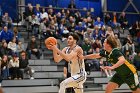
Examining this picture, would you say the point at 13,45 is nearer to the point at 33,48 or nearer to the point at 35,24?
the point at 33,48

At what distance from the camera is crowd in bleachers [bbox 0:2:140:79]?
47.6ft

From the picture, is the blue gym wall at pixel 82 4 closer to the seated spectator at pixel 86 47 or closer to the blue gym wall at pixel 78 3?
the blue gym wall at pixel 78 3

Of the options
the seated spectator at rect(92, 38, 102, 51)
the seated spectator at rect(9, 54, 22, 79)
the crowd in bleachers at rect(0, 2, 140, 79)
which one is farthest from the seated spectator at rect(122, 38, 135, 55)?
the seated spectator at rect(9, 54, 22, 79)

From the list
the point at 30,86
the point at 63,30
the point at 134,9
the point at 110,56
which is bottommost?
the point at 30,86

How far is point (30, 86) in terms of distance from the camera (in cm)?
1422

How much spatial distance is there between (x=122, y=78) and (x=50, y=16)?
11346 millimetres

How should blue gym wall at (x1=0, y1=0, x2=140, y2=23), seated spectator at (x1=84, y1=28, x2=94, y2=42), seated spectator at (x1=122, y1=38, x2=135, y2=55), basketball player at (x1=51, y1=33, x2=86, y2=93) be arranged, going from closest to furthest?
basketball player at (x1=51, y1=33, x2=86, y2=93)
seated spectator at (x1=84, y1=28, x2=94, y2=42)
seated spectator at (x1=122, y1=38, x2=135, y2=55)
blue gym wall at (x1=0, y1=0, x2=140, y2=23)

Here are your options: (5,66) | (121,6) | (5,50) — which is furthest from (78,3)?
(5,66)

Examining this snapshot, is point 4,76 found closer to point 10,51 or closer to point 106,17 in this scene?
point 10,51

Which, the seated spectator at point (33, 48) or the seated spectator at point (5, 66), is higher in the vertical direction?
the seated spectator at point (33, 48)

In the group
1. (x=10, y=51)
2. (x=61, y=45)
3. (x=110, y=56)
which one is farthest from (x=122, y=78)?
(x=61, y=45)

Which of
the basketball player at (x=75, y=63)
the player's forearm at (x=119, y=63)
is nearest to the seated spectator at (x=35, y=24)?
the basketball player at (x=75, y=63)

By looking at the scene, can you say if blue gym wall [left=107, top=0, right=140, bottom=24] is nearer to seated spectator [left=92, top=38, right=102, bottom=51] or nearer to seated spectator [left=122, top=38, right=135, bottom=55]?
seated spectator [left=122, top=38, right=135, bottom=55]

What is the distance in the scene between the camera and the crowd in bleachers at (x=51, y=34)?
14.5 meters
